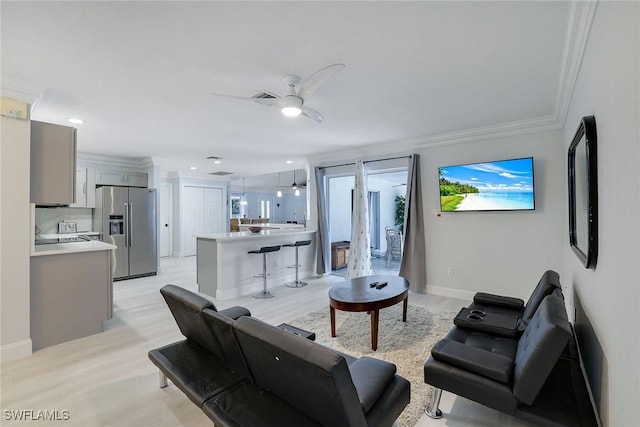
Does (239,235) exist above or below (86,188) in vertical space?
below

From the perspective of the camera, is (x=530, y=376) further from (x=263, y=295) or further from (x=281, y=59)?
(x=263, y=295)

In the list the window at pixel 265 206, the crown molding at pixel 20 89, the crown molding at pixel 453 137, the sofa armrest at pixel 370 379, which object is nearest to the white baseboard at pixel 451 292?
the crown molding at pixel 453 137

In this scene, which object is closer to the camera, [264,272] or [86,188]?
[264,272]

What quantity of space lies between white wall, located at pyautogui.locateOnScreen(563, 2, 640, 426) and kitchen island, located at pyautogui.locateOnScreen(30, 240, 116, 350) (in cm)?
414

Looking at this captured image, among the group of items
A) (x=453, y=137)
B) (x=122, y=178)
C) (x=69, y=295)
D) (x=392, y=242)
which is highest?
(x=453, y=137)

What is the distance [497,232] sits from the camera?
160 inches

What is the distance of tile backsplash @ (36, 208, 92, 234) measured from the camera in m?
5.29

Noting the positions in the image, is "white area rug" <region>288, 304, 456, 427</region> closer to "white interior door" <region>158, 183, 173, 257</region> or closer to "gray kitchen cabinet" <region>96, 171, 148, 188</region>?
"gray kitchen cabinet" <region>96, 171, 148, 188</region>

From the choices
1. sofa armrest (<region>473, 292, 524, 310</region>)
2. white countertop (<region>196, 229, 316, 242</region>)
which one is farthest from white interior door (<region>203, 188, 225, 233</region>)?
sofa armrest (<region>473, 292, 524, 310</region>)

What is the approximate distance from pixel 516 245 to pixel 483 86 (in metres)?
2.29

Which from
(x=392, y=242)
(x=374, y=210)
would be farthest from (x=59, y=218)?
(x=374, y=210)

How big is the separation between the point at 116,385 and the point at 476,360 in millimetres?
2585

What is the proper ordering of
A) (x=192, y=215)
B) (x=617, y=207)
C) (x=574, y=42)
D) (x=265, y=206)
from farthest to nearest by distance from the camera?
(x=265, y=206), (x=192, y=215), (x=574, y=42), (x=617, y=207)

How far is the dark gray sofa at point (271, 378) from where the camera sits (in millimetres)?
1169
